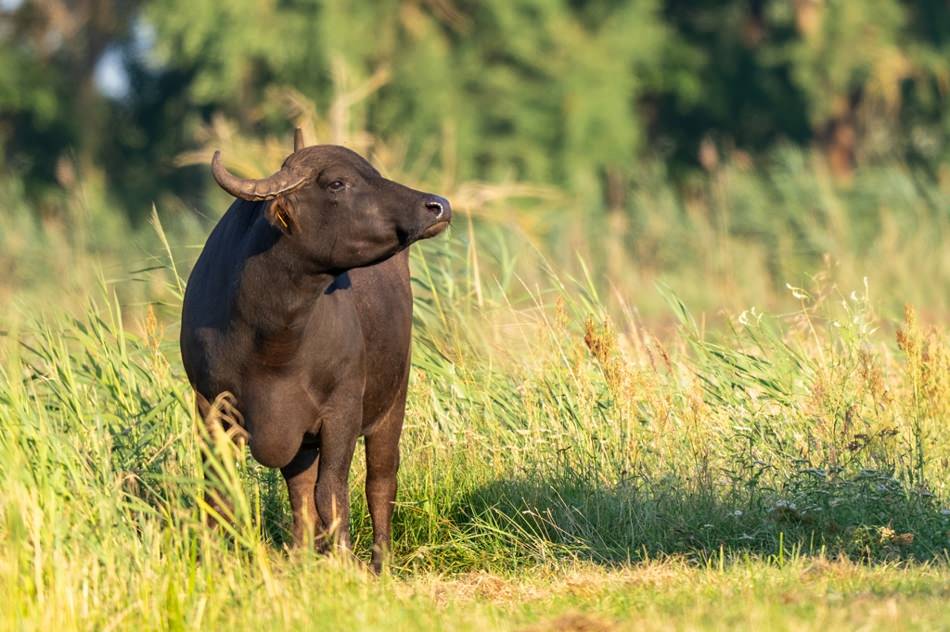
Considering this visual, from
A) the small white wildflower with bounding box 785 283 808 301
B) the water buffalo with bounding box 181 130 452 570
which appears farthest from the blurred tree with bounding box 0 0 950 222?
the water buffalo with bounding box 181 130 452 570

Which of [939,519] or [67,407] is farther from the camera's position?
[67,407]

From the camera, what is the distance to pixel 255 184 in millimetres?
6383

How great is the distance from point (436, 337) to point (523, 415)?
0.92 metres

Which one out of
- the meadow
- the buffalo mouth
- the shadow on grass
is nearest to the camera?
the meadow

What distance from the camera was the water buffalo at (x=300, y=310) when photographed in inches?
254

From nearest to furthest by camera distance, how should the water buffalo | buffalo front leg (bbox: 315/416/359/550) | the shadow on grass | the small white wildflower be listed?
the water buffalo
buffalo front leg (bbox: 315/416/359/550)
the shadow on grass
the small white wildflower

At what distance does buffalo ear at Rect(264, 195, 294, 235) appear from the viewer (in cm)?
652

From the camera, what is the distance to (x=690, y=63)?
29.9m

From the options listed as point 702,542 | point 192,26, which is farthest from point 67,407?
point 192,26

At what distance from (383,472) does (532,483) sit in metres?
0.78

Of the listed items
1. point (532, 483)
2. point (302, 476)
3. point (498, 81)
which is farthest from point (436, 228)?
point (498, 81)

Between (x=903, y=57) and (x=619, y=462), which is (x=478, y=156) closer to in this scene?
(x=903, y=57)

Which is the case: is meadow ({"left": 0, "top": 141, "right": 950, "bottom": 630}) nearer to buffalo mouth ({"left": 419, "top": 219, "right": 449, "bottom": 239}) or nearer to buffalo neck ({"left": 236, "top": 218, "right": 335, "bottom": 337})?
buffalo neck ({"left": 236, "top": 218, "right": 335, "bottom": 337})

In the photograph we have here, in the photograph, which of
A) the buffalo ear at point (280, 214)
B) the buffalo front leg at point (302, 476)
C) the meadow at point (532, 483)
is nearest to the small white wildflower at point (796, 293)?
the meadow at point (532, 483)
